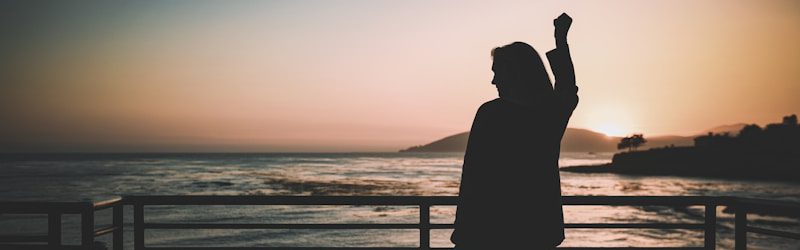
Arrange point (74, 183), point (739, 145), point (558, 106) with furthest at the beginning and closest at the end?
point (739, 145), point (74, 183), point (558, 106)

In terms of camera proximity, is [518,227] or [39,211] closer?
[518,227]

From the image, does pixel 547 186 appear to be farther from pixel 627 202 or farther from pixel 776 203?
pixel 776 203

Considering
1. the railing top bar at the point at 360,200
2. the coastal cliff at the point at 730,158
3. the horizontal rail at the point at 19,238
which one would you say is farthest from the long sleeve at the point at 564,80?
the coastal cliff at the point at 730,158

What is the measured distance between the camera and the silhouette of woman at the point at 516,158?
1.86 meters

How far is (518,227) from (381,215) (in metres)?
21.8

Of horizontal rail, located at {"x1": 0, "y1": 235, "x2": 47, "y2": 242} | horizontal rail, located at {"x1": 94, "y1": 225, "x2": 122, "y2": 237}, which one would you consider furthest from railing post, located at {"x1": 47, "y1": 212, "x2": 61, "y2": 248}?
horizontal rail, located at {"x1": 94, "y1": 225, "x2": 122, "y2": 237}

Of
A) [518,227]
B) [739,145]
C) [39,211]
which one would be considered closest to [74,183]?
[39,211]

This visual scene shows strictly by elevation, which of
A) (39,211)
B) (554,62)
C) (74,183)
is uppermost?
(554,62)

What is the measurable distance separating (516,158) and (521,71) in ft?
0.88

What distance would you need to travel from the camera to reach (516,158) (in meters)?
1.88

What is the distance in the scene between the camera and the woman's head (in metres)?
1.86

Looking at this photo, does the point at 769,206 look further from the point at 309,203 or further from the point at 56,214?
the point at 56,214

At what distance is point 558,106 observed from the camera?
5.94ft

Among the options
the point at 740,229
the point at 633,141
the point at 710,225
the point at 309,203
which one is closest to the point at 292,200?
the point at 309,203
